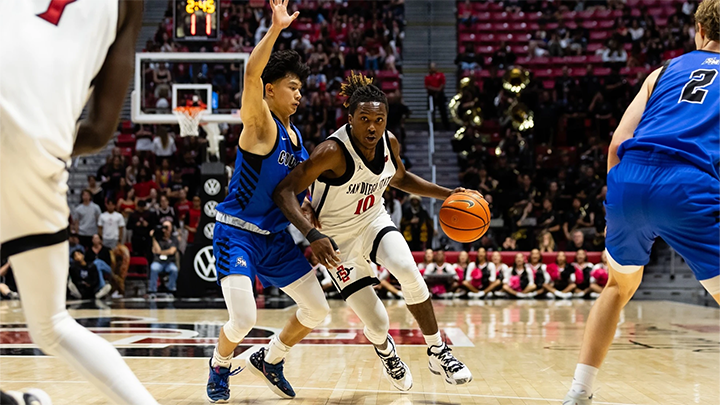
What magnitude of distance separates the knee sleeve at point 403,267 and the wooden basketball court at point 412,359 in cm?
64

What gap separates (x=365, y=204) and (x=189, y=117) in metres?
7.22

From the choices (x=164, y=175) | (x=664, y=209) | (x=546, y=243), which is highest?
(x=664, y=209)

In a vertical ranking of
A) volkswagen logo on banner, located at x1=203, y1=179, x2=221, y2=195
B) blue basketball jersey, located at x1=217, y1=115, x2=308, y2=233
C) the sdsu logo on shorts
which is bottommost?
volkswagen logo on banner, located at x1=203, y1=179, x2=221, y2=195

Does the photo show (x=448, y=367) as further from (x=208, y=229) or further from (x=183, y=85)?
(x=183, y=85)

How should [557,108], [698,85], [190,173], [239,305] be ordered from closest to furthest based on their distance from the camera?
[698,85] < [239,305] < [190,173] < [557,108]

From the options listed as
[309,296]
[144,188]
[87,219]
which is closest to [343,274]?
[309,296]

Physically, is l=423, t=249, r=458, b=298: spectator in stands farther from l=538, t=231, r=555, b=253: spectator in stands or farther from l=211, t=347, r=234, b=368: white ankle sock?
l=211, t=347, r=234, b=368: white ankle sock

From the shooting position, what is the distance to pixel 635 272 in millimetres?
3211

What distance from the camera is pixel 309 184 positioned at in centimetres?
414

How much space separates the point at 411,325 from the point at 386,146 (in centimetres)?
413

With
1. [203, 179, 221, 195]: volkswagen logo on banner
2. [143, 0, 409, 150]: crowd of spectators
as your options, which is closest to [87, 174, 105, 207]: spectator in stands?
[143, 0, 409, 150]: crowd of spectators

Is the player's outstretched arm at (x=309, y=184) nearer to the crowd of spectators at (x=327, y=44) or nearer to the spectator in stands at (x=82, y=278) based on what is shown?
the spectator in stands at (x=82, y=278)

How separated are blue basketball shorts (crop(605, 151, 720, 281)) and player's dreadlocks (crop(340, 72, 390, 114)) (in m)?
1.68

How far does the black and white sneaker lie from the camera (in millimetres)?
4168
